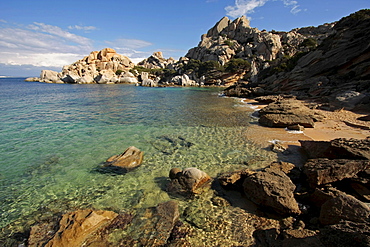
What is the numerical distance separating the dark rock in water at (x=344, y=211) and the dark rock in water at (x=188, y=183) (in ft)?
11.6

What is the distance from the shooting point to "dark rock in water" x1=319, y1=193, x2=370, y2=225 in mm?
3778

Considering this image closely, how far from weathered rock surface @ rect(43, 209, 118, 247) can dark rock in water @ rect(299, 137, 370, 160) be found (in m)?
8.09

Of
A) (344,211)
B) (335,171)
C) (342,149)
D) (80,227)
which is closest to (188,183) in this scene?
(80,227)

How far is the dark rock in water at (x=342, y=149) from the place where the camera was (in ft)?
20.0

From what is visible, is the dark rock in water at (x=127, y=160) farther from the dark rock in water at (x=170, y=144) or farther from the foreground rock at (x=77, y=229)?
the foreground rock at (x=77, y=229)

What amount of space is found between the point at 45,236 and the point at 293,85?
3764 centimetres

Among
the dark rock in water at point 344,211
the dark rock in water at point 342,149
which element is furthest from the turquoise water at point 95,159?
the dark rock in water at point 344,211

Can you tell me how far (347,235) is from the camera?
3.05 meters

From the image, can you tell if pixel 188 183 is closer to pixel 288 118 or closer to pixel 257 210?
pixel 257 210

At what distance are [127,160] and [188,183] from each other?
11.1 feet

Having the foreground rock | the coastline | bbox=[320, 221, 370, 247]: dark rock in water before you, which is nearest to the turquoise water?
the foreground rock

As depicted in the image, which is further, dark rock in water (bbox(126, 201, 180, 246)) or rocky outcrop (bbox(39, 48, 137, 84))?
rocky outcrop (bbox(39, 48, 137, 84))

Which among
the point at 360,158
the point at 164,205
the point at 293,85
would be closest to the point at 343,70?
the point at 293,85

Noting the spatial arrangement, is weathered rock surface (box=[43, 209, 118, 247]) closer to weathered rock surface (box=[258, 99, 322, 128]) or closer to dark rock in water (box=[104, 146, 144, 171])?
dark rock in water (box=[104, 146, 144, 171])
